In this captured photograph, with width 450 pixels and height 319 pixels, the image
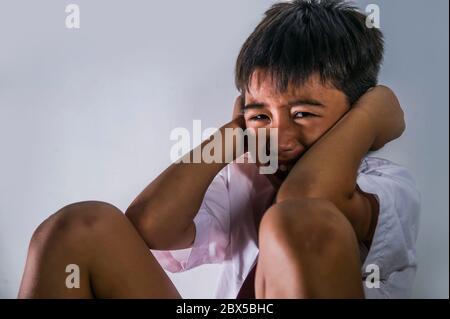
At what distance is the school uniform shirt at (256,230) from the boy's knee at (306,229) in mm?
161

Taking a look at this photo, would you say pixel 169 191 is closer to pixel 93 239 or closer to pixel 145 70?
pixel 93 239

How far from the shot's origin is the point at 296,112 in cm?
75

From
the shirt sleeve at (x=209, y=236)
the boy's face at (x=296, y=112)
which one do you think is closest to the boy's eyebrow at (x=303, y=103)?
the boy's face at (x=296, y=112)

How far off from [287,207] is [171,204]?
201mm

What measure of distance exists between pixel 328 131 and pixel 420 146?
0.78 feet

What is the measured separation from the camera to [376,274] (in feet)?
2.29

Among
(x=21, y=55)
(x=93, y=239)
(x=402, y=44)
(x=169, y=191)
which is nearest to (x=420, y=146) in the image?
(x=402, y=44)

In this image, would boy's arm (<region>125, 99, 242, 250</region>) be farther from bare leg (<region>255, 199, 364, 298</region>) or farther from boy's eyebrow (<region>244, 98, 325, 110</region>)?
bare leg (<region>255, 199, 364, 298</region>)

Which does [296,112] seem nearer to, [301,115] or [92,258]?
[301,115]

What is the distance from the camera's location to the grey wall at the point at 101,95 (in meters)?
0.98

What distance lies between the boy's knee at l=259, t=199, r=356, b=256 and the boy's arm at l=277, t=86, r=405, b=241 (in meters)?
0.08

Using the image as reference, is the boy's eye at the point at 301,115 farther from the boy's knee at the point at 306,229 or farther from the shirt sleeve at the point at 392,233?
the boy's knee at the point at 306,229

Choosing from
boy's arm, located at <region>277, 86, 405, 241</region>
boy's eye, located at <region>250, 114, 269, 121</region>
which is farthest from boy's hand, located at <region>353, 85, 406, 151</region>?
boy's eye, located at <region>250, 114, 269, 121</region>

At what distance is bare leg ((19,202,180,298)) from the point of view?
61 cm
